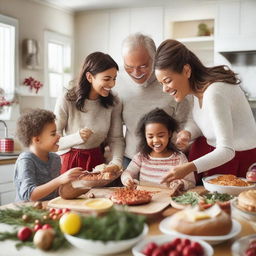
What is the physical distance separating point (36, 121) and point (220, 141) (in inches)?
33.3

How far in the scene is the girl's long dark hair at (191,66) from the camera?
185 centimetres

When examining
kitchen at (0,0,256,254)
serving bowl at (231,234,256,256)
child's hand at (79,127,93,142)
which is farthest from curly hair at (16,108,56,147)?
kitchen at (0,0,256,254)

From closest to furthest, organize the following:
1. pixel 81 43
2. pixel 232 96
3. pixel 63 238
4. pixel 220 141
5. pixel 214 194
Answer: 1. pixel 63 238
2. pixel 214 194
3. pixel 220 141
4. pixel 232 96
5. pixel 81 43

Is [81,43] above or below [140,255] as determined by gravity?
above

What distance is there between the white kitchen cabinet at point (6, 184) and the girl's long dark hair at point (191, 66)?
220 centimetres

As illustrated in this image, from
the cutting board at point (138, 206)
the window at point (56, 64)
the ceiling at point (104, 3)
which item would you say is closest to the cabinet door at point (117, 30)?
the ceiling at point (104, 3)

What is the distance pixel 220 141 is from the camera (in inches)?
67.4

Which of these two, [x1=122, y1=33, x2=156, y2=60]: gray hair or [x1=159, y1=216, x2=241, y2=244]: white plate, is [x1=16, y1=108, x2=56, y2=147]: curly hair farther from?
[x1=159, y1=216, x2=241, y2=244]: white plate

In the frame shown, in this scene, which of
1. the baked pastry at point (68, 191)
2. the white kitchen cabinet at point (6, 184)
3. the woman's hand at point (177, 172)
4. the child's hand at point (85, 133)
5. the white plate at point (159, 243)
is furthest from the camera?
the white kitchen cabinet at point (6, 184)

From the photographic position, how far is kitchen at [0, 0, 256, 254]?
15.7ft

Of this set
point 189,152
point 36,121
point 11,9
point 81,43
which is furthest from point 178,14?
point 36,121

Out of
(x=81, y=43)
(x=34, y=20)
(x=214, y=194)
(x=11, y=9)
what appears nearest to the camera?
(x=214, y=194)

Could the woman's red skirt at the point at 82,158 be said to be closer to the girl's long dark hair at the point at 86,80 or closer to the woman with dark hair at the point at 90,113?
the woman with dark hair at the point at 90,113

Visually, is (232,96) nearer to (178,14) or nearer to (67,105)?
(67,105)
